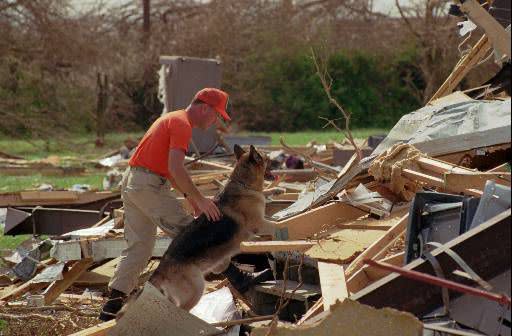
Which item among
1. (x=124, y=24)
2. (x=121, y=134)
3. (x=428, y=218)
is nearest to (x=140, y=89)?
(x=121, y=134)

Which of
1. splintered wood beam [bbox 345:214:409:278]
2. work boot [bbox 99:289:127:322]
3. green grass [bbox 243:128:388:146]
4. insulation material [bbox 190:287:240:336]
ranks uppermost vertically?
splintered wood beam [bbox 345:214:409:278]

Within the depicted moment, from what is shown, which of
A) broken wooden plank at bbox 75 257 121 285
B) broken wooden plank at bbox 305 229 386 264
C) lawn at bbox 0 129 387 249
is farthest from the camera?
lawn at bbox 0 129 387 249

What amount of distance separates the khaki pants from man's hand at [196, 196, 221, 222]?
1.92 feet

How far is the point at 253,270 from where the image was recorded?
25.4 ft

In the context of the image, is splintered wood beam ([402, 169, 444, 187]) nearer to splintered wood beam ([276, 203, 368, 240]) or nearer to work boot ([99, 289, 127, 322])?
splintered wood beam ([276, 203, 368, 240])

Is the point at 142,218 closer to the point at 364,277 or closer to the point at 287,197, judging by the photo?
the point at 364,277

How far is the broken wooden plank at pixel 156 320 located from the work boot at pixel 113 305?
40.9 inches

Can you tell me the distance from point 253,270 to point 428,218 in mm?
2624

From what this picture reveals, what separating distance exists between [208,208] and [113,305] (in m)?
1.19

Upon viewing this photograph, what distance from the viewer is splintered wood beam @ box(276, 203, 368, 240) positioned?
24.3 feet

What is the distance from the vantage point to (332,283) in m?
5.79

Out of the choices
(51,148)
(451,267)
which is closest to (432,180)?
(451,267)

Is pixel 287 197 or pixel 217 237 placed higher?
pixel 217 237

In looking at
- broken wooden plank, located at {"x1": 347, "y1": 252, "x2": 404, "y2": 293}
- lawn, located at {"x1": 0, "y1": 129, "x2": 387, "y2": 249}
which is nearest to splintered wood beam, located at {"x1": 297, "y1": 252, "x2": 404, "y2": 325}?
broken wooden plank, located at {"x1": 347, "y1": 252, "x2": 404, "y2": 293}
